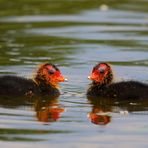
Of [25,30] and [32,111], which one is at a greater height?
[25,30]

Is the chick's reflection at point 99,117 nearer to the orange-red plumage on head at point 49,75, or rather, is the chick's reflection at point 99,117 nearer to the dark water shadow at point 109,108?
the dark water shadow at point 109,108

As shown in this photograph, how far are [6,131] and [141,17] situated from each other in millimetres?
11729

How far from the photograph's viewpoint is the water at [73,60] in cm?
1028

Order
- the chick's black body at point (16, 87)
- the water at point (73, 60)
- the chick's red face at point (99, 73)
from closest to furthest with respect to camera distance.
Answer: the water at point (73, 60) → the chick's black body at point (16, 87) → the chick's red face at point (99, 73)

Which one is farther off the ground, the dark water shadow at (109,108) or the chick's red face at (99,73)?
the chick's red face at (99,73)

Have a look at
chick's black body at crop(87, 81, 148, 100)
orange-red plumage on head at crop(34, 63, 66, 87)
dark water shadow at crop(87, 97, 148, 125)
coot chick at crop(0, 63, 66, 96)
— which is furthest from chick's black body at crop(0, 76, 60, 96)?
chick's black body at crop(87, 81, 148, 100)

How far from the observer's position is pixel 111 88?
12.5 meters

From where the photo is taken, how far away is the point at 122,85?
40.5ft

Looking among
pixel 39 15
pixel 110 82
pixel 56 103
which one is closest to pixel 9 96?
pixel 56 103

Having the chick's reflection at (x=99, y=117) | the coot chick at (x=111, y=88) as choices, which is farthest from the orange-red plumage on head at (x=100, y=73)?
the chick's reflection at (x=99, y=117)

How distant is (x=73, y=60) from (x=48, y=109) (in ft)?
12.6

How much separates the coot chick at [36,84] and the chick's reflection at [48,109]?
22 centimetres

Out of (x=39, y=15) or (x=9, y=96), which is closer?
(x=9, y=96)

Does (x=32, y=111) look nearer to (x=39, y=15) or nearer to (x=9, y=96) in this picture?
(x=9, y=96)
